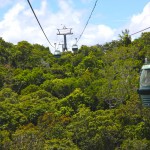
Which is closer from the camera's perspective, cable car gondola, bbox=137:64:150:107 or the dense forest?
cable car gondola, bbox=137:64:150:107

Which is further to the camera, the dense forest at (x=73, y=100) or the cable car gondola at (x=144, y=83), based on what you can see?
the dense forest at (x=73, y=100)

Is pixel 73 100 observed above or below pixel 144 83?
below

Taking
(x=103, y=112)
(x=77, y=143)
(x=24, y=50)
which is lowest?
(x=77, y=143)

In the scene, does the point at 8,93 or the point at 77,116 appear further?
the point at 8,93

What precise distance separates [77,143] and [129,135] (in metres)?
4.29

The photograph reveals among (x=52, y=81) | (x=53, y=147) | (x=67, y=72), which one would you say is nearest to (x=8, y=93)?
(x=52, y=81)

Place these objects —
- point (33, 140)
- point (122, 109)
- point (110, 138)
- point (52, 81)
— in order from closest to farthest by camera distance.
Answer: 1. point (33, 140)
2. point (110, 138)
3. point (122, 109)
4. point (52, 81)

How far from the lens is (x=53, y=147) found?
32688mm

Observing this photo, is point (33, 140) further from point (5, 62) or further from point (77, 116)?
point (5, 62)

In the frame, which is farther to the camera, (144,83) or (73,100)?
(73,100)

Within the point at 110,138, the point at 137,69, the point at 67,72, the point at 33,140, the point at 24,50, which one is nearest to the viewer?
the point at 33,140

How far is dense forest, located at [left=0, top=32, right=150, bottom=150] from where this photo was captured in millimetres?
34938

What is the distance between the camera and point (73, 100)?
43062 millimetres

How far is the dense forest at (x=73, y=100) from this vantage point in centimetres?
3494
